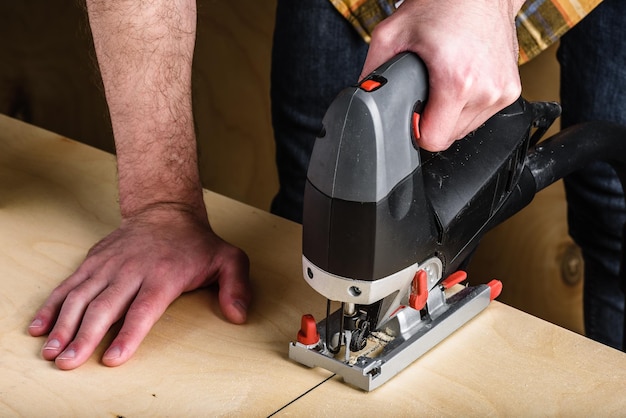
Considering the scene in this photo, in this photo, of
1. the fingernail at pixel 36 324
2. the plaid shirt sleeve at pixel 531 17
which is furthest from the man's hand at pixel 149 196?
the plaid shirt sleeve at pixel 531 17

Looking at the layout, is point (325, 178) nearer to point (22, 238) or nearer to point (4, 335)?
point (4, 335)

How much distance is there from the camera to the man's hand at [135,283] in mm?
1066

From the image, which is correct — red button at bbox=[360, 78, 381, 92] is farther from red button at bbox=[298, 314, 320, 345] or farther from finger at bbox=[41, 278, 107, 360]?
finger at bbox=[41, 278, 107, 360]

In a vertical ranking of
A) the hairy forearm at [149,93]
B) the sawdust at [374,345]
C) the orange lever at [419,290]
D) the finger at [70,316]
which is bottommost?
the sawdust at [374,345]

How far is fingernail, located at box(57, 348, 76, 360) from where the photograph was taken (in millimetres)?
1027

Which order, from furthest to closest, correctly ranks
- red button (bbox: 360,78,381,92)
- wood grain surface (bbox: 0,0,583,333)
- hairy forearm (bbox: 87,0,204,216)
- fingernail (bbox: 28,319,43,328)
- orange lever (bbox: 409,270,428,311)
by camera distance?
1. wood grain surface (bbox: 0,0,583,333)
2. hairy forearm (bbox: 87,0,204,216)
3. fingernail (bbox: 28,319,43,328)
4. orange lever (bbox: 409,270,428,311)
5. red button (bbox: 360,78,381,92)

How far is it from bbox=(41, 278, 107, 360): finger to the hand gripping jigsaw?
27cm

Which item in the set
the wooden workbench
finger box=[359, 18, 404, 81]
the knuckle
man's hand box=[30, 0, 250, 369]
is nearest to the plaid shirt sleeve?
man's hand box=[30, 0, 250, 369]

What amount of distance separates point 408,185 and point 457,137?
105 mm

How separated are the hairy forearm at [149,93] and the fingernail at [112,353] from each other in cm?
29

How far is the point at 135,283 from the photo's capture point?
116cm

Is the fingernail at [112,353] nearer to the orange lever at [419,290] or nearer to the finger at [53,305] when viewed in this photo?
the finger at [53,305]

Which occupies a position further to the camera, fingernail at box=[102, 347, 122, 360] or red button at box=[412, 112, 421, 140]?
fingernail at box=[102, 347, 122, 360]

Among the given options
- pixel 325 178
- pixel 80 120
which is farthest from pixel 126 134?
pixel 80 120
